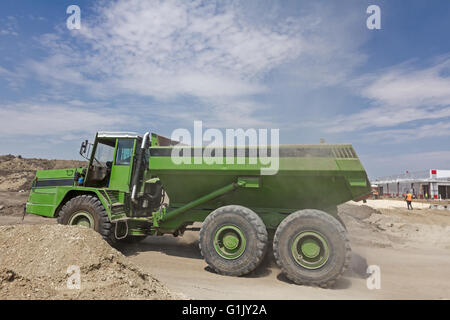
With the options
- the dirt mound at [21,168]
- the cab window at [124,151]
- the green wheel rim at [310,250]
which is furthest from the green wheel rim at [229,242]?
the dirt mound at [21,168]

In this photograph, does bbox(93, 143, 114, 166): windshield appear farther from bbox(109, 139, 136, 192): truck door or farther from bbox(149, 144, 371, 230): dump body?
bbox(149, 144, 371, 230): dump body

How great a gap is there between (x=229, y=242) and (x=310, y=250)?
139 cm

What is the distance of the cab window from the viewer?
7.11 meters

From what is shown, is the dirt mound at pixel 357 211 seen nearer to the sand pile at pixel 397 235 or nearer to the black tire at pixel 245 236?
the sand pile at pixel 397 235

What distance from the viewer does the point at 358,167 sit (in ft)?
16.5

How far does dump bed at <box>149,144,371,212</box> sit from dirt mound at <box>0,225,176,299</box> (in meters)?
2.01

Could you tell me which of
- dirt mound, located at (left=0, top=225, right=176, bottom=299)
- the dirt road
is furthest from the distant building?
dirt mound, located at (left=0, top=225, right=176, bottom=299)

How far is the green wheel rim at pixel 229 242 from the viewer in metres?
5.21

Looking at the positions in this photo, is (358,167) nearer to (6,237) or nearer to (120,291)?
(120,291)

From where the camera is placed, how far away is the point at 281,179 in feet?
17.9

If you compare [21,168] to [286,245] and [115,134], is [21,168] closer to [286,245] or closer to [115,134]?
[115,134]

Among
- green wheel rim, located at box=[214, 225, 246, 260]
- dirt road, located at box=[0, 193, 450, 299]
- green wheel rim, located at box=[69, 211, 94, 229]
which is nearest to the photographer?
dirt road, located at box=[0, 193, 450, 299]

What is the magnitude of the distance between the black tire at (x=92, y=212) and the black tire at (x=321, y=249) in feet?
11.8
